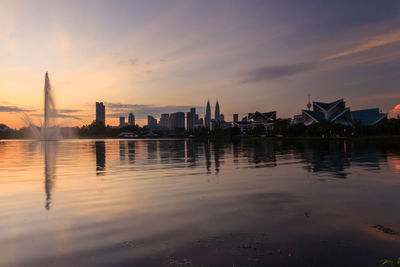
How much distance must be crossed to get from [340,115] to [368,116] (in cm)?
2900

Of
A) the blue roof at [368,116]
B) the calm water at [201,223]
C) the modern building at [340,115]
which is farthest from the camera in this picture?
the blue roof at [368,116]

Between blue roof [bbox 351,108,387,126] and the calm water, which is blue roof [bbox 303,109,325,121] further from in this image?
the calm water

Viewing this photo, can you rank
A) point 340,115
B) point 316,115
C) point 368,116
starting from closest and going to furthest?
point 340,115 → point 316,115 → point 368,116

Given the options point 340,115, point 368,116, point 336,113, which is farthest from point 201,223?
point 368,116

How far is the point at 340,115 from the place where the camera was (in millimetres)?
141250

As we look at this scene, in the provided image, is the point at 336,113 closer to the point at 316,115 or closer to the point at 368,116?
the point at 316,115

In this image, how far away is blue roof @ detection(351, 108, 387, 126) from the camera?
15012cm

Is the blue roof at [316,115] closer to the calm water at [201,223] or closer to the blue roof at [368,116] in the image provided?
the blue roof at [368,116]

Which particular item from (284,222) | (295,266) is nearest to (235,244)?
(295,266)

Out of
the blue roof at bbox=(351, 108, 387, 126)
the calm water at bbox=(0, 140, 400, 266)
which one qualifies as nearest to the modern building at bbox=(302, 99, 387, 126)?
the blue roof at bbox=(351, 108, 387, 126)

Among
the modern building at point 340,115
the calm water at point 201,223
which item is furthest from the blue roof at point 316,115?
the calm water at point 201,223

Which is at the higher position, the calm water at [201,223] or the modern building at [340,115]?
the modern building at [340,115]

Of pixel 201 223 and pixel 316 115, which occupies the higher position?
pixel 316 115

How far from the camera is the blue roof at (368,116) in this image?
493ft
